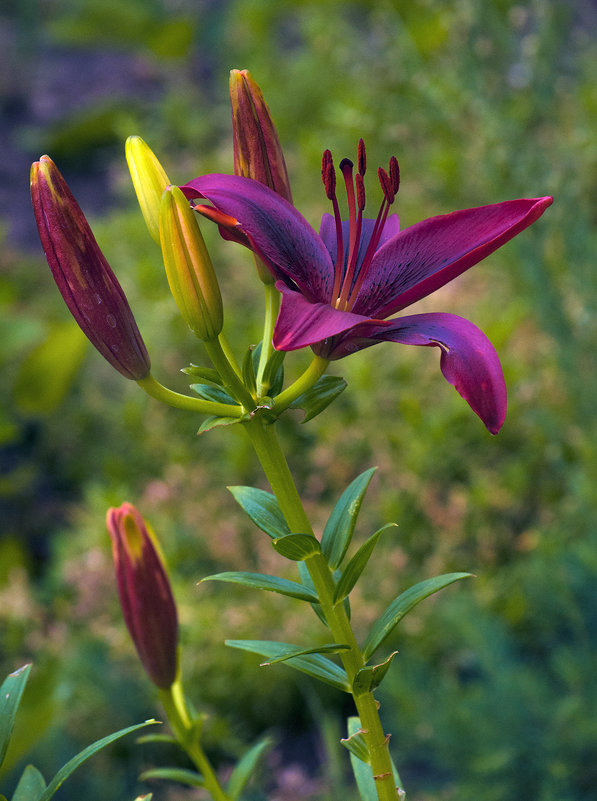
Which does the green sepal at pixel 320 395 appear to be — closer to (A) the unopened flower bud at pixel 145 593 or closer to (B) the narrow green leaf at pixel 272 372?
(B) the narrow green leaf at pixel 272 372

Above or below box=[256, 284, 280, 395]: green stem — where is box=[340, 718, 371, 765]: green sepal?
below

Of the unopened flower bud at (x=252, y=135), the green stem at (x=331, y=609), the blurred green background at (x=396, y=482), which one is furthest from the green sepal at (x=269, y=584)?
the blurred green background at (x=396, y=482)

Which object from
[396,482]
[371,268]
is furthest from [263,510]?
[396,482]

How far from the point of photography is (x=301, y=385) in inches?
16.6

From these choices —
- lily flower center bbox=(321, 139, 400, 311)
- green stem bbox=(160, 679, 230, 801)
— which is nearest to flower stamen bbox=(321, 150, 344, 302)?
lily flower center bbox=(321, 139, 400, 311)

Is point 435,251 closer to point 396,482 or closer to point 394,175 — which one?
point 394,175

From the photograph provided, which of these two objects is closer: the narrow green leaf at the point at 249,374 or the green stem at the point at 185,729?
the narrow green leaf at the point at 249,374

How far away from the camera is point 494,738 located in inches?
46.6

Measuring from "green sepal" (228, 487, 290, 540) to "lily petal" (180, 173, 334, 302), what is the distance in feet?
0.38

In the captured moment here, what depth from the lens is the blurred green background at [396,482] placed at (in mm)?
1266

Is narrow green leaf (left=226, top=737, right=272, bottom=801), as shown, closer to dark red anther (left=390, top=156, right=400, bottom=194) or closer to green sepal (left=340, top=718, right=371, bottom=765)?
green sepal (left=340, top=718, right=371, bottom=765)

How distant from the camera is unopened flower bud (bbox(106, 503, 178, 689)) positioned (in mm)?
593

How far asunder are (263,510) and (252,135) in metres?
0.21

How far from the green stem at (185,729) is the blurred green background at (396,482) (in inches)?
17.3
